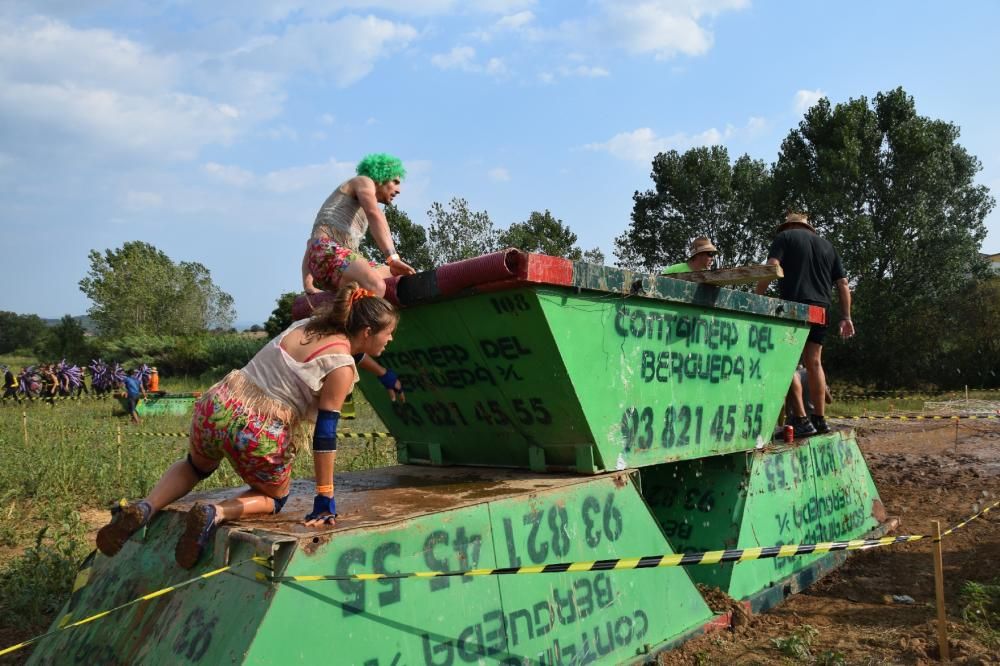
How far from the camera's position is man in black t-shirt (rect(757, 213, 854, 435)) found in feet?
19.4

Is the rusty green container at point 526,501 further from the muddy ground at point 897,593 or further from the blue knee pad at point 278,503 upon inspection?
the muddy ground at point 897,593

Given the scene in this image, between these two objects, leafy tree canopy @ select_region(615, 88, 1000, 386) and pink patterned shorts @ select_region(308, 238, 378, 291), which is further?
leafy tree canopy @ select_region(615, 88, 1000, 386)

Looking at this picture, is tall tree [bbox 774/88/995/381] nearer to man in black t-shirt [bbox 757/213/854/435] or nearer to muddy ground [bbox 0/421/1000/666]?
muddy ground [bbox 0/421/1000/666]

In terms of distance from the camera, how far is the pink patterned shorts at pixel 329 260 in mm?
3803

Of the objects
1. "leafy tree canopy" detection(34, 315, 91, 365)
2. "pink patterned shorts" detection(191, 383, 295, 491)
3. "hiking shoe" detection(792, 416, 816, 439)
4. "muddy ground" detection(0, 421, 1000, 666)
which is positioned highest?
"leafy tree canopy" detection(34, 315, 91, 365)

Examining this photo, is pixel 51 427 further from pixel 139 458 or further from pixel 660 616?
pixel 660 616

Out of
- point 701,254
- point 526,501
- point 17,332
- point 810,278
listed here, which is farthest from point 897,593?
point 17,332

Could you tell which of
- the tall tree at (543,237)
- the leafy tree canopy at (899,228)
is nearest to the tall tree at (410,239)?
the tall tree at (543,237)

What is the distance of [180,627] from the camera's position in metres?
2.64

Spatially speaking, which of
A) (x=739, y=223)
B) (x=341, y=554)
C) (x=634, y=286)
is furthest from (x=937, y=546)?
(x=739, y=223)

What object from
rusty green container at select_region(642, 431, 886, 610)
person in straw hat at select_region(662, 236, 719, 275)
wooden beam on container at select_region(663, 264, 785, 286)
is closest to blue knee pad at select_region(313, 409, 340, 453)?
wooden beam on container at select_region(663, 264, 785, 286)

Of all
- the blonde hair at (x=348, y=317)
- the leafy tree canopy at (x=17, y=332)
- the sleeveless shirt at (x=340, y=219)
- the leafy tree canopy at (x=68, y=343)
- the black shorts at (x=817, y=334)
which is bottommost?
the blonde hair at (x=348, y=317)

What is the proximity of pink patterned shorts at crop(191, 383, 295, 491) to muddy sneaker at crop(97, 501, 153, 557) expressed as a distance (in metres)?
0.38

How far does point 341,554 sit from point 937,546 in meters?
3.04
